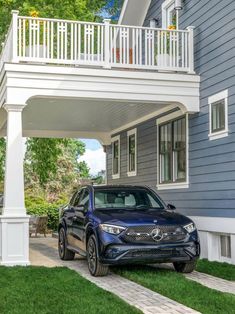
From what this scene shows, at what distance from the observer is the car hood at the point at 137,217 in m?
10.0

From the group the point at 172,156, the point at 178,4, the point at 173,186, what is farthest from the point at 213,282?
the point at 178,4

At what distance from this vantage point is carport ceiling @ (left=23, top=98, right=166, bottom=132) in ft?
47.3

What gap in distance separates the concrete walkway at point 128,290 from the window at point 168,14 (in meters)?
7.30

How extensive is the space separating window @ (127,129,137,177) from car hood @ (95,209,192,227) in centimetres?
766

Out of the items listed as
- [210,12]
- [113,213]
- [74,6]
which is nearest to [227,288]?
[113,213]

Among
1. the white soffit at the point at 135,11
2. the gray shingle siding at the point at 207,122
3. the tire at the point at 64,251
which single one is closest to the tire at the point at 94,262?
the tire at the point at 64,251

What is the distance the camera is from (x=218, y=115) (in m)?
12.6

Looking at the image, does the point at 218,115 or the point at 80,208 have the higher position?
the point at 218,115

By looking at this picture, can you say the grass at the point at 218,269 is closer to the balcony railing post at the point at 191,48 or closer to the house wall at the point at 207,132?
the house wall at the point at 207,132

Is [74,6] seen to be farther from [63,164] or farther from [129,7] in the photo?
[63,164]

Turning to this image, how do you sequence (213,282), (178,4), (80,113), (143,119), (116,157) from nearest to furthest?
(213,282) → (178,4) → (80,113) → (143,119) → (116,157)

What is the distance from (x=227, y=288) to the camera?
888 cm

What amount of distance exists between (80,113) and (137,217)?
6497 mm

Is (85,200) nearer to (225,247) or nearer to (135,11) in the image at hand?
(225,247)
